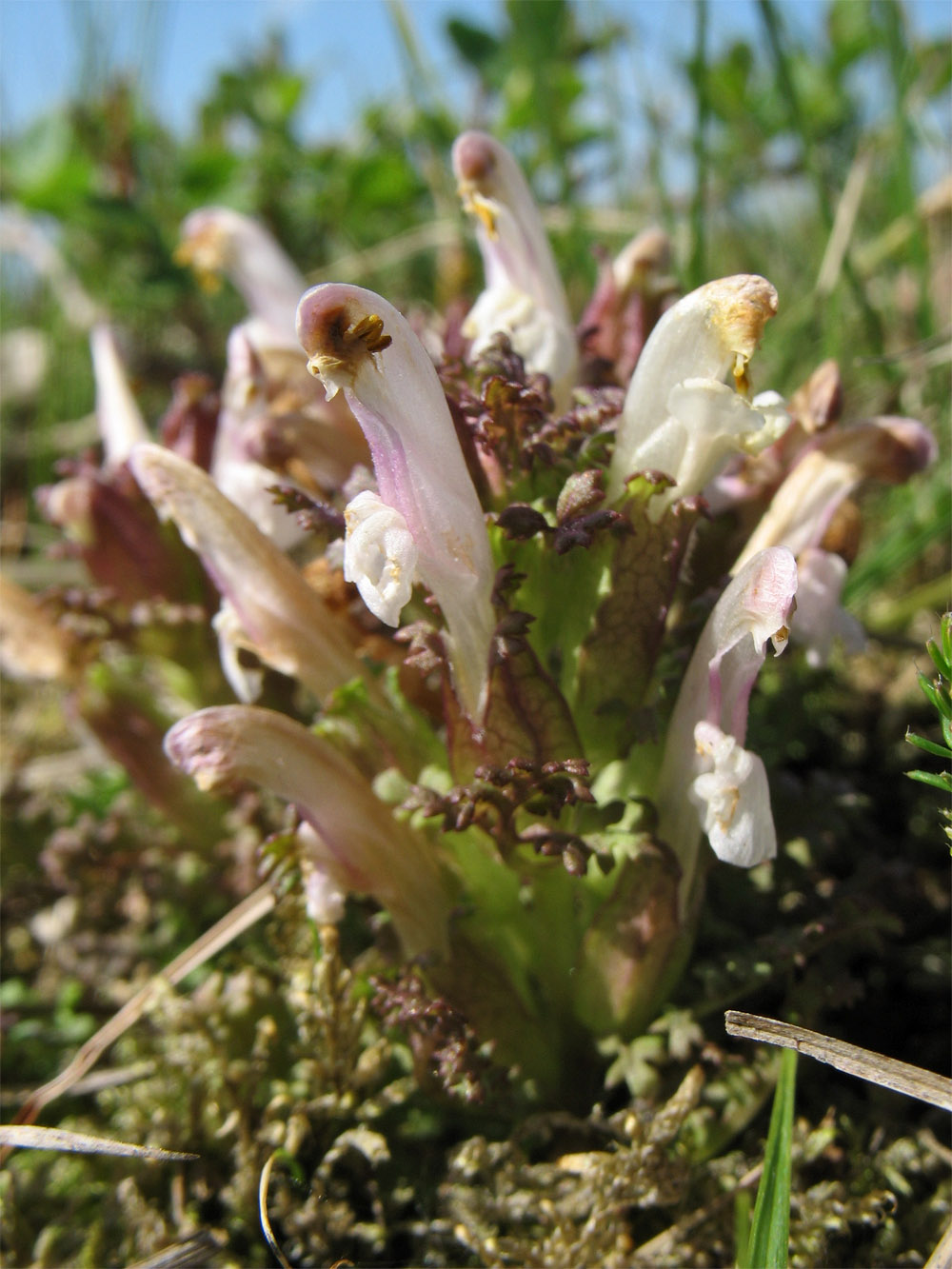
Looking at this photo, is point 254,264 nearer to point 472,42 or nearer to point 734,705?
point 734,705

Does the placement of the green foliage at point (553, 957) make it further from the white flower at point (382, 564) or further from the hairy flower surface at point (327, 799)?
the white flower at point (382, 564)

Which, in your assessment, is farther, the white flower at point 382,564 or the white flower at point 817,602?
the white flower at point 817,602

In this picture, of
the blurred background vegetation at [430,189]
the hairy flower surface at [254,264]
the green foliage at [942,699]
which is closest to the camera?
the green foliage at [942,699]

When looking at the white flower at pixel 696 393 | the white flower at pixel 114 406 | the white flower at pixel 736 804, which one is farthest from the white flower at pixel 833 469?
the white flower at pixel 114 406

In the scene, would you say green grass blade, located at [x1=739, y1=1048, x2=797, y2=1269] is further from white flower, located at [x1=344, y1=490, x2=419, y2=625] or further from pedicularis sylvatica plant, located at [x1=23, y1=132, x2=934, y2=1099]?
white flower, located at [x1=344, y1=490, x2=419, y2=625]

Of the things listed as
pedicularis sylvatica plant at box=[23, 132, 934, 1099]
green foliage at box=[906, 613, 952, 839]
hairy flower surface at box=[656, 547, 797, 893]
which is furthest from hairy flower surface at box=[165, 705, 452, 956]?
green foliage at box=[906, 613, 952, 839]

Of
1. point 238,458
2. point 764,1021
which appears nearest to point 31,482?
point 238,458
